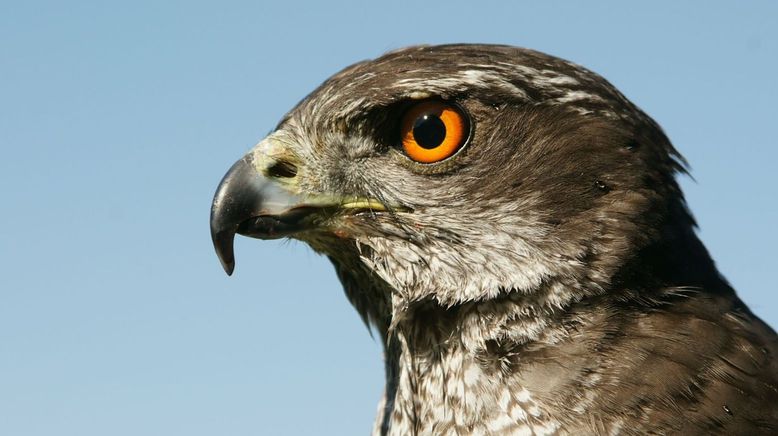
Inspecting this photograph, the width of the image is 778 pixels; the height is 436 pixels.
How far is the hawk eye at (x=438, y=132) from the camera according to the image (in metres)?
4.53

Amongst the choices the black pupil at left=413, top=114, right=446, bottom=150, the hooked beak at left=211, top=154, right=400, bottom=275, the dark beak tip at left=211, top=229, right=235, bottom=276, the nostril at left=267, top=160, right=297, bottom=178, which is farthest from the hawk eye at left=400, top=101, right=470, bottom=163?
the dark beak tip at left=211, top=229, right=235, bottom=276

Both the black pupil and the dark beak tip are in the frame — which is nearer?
the black pupil

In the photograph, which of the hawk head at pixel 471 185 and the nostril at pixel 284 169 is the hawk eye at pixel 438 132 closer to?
the hawk head at pixel 471 185

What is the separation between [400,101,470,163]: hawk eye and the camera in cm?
453

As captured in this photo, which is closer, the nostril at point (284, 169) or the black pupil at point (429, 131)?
the black pupil at point (429, 131)

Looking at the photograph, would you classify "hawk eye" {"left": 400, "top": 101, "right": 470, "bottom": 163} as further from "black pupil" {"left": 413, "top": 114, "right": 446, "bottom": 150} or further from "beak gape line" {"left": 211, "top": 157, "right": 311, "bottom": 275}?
"beak gape line" {"left": 211, "top": 157, "right": 311, "bottom": 275}

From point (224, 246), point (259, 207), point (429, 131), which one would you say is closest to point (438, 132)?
point (429, 131)

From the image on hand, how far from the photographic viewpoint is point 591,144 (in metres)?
4.41

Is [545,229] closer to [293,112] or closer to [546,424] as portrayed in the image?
[546,424]

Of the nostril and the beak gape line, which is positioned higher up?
the nostril

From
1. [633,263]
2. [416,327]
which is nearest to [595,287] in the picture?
[633,263]

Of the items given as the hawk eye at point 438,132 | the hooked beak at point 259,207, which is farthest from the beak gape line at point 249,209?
the hawk eye at point 438,132

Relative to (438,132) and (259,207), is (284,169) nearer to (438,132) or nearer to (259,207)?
(259,207)

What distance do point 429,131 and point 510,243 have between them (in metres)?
0.64
